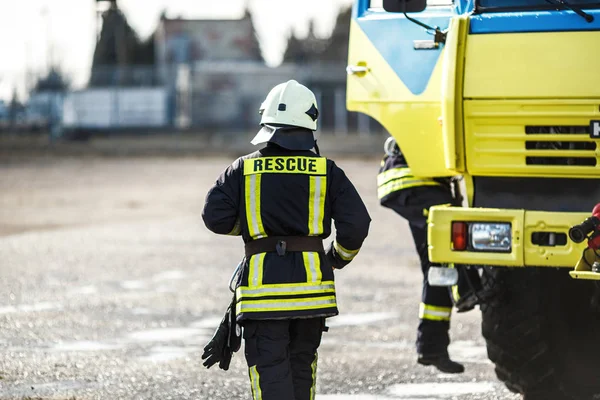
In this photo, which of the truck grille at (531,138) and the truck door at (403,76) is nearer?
the truck grille at (531,138)

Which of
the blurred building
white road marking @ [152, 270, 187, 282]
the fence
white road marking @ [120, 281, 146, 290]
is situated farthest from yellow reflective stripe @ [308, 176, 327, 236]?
the fence

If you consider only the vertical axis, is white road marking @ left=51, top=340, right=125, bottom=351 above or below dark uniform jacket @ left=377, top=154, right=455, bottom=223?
below

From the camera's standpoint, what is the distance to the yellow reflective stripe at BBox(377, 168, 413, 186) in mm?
8141

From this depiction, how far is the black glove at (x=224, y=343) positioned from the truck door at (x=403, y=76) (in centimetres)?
205

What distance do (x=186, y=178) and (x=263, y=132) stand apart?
25.0m

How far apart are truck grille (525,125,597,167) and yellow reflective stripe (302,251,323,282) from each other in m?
1.62

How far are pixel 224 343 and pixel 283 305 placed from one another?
0.39 meters

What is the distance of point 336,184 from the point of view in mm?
6031

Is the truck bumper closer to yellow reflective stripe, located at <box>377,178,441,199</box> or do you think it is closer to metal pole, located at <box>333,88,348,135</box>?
yellow reflective stripe, located at <box>377,178,441,199</box>

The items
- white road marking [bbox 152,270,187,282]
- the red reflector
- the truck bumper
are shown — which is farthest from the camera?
white road marking [bbox 152,270,187,282]

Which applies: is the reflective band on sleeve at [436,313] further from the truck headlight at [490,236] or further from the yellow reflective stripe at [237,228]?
the yellow reflective stripe at [237,228]

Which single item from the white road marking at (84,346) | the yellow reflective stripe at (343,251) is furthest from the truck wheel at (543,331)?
A: the white road marking at (84,346)

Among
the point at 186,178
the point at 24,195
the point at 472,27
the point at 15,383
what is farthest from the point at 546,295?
the point at 186,178

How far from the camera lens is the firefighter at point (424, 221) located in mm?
8070
